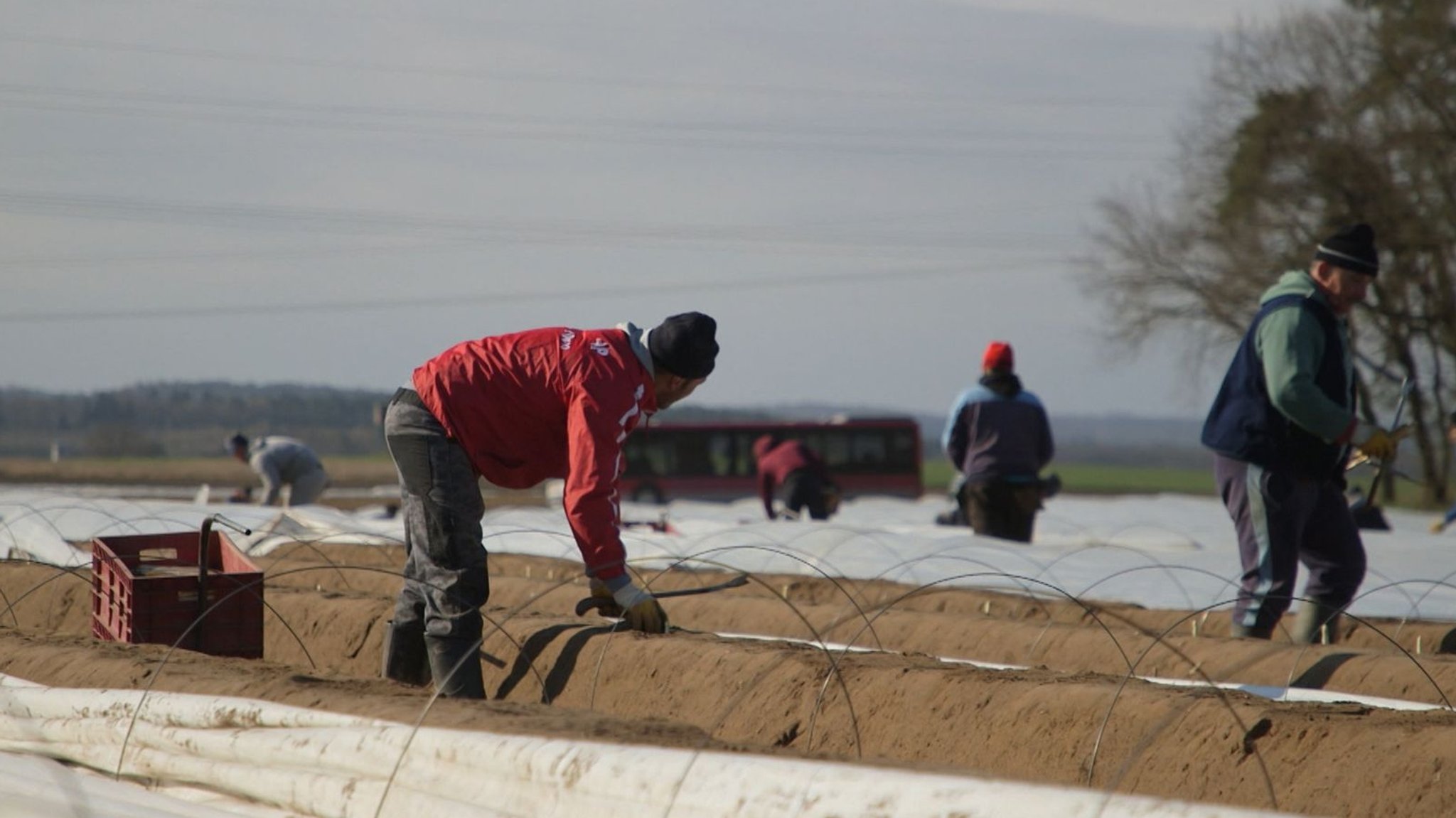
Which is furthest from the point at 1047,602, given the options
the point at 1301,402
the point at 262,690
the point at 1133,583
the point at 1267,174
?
the point at 1267,174

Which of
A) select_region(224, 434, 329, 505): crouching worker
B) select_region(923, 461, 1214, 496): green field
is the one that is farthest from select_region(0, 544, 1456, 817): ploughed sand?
select_region(923, 461, 1214, 496): green field

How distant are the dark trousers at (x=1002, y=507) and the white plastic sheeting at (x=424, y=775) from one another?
5.97 m

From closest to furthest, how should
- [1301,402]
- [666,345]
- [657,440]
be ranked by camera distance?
[666,345]
[1301,402]
[657,440]

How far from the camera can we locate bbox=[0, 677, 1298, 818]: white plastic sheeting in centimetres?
251

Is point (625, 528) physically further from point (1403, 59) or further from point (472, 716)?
point (1403, 59)

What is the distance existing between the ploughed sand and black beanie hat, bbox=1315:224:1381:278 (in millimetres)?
1313

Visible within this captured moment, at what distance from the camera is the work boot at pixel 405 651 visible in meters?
4.59

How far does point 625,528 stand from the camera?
10.6 metres

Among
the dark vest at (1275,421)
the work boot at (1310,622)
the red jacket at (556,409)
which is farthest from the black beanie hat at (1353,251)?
the red jacket at (556,409)

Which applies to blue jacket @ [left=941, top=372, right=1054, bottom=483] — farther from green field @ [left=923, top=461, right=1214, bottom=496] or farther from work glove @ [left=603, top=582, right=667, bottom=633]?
green field @ [left=923, top=461, right=1214, bottom=496]

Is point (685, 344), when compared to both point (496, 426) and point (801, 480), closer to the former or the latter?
point (496, 426)

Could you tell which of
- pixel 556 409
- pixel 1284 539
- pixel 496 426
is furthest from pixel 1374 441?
pixel 496 426

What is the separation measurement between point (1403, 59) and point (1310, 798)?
92.9 ft

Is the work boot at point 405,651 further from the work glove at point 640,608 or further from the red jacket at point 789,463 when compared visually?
the red jacket at point 789,463
